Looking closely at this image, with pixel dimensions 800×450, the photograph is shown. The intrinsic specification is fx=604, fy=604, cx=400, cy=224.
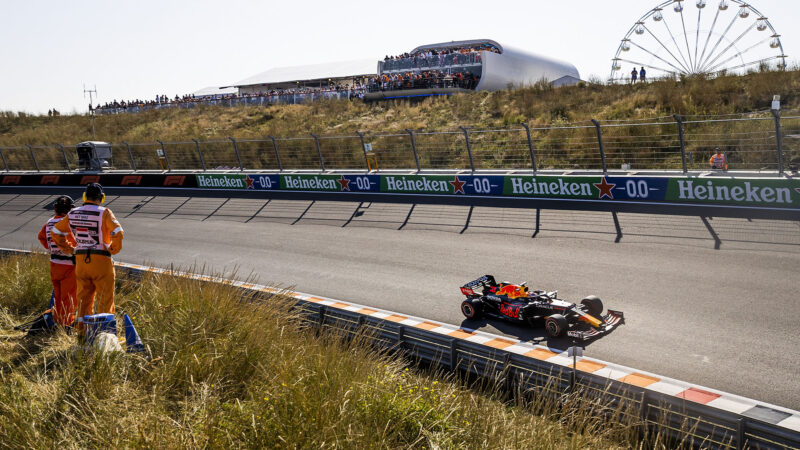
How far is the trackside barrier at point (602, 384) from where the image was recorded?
459 cm

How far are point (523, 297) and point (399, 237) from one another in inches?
247

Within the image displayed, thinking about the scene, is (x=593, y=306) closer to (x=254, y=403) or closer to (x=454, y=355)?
(x=454, y=355)

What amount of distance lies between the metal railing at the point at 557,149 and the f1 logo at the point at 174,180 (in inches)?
42.6

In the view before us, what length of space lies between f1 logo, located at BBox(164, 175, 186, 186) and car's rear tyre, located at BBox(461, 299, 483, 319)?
1948 cm

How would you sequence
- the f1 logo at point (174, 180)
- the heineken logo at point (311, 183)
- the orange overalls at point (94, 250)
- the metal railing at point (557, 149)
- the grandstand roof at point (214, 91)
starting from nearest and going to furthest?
the orange overalls at point (94, 250) < the metal railing at point (557, 149) < the heineken logo at point (311, 183) < the f1 logo at point (174, 180) < the grandstand roof at point (214, 91)

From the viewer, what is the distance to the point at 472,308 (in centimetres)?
888

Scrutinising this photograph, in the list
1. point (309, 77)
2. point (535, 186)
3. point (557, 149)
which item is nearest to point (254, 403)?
point (535, 186)

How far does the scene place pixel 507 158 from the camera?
21750 millimetres

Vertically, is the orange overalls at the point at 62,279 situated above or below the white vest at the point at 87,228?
below

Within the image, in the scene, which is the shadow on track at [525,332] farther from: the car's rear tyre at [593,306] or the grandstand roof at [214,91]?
the grandstand roof at [214,91]

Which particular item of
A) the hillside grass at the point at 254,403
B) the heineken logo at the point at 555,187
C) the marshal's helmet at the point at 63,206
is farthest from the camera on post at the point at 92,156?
the hillside grass at the point at 254,403

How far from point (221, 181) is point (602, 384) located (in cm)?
2089

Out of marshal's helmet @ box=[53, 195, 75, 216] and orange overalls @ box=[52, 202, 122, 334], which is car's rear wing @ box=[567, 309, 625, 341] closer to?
orange overalls @ box=[52, 202, 122, 334]

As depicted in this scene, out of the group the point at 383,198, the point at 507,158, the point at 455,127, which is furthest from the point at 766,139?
the point at 455,127
